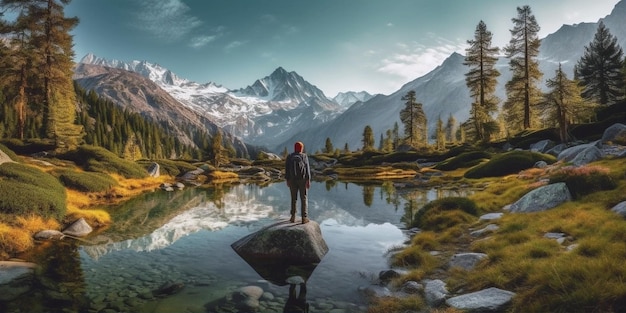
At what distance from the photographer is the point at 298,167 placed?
41.6ft

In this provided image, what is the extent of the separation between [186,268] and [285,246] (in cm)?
314

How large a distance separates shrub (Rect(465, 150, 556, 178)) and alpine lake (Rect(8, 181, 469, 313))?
610 inches

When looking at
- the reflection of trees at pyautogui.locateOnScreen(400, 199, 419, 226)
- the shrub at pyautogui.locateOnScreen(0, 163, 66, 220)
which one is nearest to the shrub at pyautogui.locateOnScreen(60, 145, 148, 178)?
the shrub at pyautogui.locateOnScreen(0, 163, 66, 220)

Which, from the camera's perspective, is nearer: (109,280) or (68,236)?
(109,280)

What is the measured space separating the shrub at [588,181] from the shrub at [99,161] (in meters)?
36.7

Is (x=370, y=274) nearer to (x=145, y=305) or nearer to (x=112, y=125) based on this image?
(x=145, y=305)

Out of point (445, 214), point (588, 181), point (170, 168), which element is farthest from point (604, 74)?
point (170, 168)

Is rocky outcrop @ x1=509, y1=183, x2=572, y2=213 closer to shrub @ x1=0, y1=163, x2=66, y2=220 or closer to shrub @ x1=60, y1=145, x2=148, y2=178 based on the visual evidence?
shrub @ x1=0, y1=163, x2=66, y2=220

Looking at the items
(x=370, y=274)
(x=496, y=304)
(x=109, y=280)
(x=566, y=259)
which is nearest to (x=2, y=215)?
(x=109, y=280)

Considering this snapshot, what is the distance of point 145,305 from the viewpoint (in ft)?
25.3

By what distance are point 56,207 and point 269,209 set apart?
469 inches

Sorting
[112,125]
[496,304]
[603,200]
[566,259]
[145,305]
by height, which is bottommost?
[145,305]

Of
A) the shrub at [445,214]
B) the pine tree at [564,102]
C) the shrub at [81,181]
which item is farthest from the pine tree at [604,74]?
the shrub at [81,181]

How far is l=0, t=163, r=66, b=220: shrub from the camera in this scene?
45.6ft
